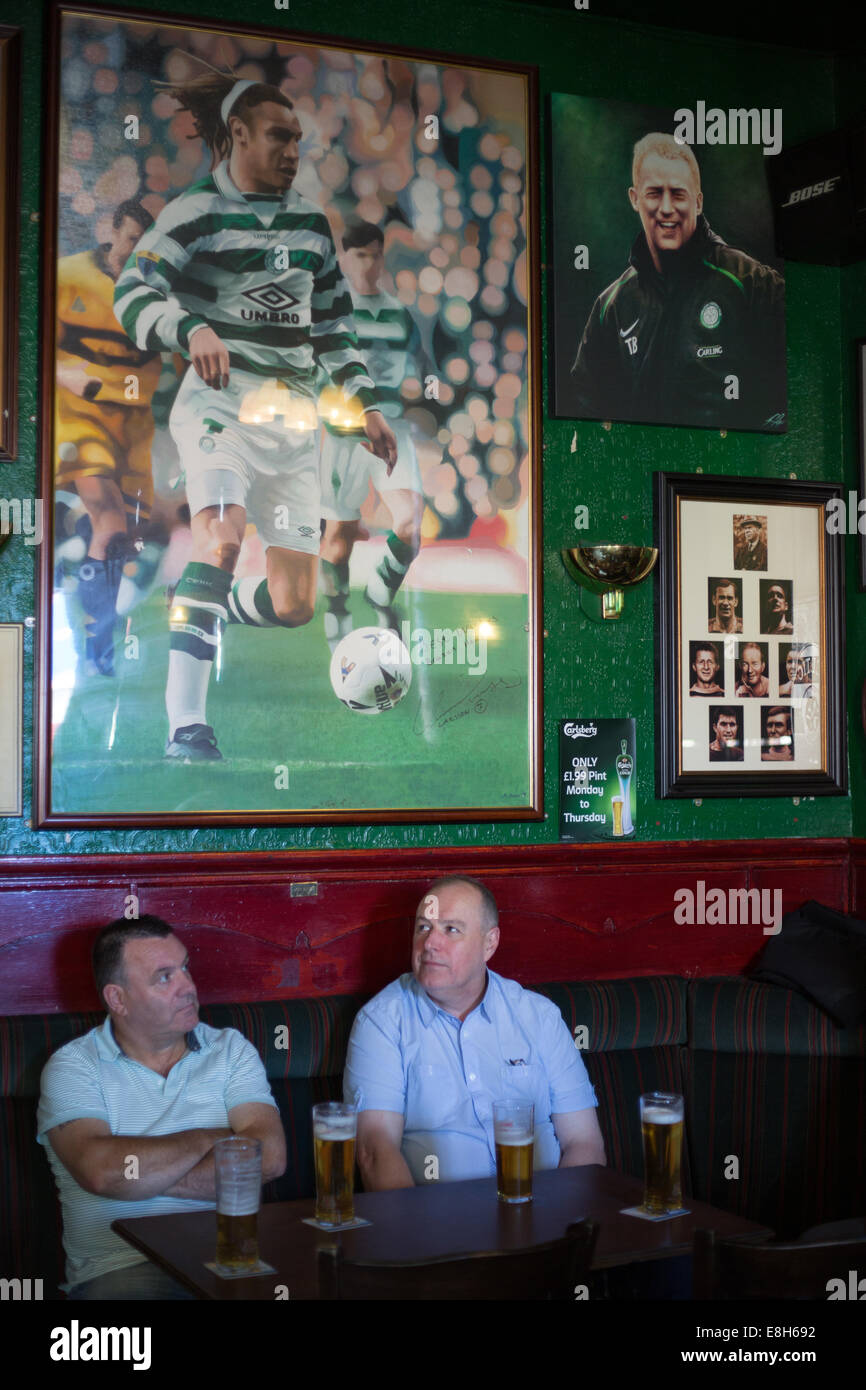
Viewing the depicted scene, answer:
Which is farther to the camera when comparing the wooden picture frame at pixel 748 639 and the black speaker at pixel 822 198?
the wooden picture frame at pixel 748 639

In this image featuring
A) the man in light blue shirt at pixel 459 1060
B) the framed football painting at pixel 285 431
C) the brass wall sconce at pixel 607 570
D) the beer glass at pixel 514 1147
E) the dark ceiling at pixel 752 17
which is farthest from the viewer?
the dark ceiling at pixel 752 17

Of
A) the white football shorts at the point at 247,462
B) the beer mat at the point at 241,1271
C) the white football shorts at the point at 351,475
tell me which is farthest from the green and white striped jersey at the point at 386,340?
the beer mat at the point at 241,1271

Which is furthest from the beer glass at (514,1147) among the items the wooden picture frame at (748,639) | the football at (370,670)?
the wooden picture frame at (748,639)

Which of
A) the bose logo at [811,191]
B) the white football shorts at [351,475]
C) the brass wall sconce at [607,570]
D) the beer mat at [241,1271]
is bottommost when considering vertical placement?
the beer mat at [241,1271]

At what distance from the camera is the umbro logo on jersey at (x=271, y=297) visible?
3.42m

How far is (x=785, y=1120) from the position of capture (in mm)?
3361

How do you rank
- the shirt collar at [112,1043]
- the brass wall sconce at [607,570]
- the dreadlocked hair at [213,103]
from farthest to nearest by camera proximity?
the brass wall sconce at [607,570]
the dreadlocked hair at [213,103]
the shirt collar at [112,1043]

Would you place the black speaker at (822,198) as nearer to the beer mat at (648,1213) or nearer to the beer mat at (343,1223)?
the beer mat at (648,1213)

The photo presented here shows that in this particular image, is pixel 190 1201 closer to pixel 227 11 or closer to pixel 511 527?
pixel 511 527

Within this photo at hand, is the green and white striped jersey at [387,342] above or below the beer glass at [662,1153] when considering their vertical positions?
above

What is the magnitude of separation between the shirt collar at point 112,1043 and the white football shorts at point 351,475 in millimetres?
1345

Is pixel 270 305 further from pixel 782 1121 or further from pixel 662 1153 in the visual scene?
pixel 782 1121
